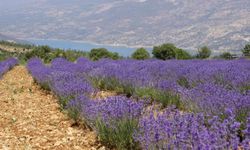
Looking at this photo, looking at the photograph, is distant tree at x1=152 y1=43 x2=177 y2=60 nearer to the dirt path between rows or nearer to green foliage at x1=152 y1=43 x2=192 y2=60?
green foliage at x1=152 y1=43 x2=192 y2=60

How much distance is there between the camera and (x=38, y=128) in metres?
5.70

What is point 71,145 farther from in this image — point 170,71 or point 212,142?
point 170,71

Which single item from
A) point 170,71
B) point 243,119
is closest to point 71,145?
point 243,119

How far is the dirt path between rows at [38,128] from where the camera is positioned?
4.84m

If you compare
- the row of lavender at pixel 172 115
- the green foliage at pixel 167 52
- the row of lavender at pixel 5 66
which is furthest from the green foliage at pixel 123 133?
the green foliage at pixel 167 52

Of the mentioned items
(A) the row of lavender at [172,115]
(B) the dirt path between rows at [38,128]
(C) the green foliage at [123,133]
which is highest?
(A) the row of lavender at [172,115]

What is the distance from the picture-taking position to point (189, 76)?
753cm

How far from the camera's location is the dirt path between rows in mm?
4844

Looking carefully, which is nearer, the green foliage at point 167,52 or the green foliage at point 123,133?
the green foliage at point 123,133

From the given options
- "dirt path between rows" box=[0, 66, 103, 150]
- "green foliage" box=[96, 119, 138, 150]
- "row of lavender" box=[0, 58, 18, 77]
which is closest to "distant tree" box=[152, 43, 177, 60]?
"row of lavender" box=[0, 58, 18, 77]

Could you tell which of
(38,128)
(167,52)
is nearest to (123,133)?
(38,128)

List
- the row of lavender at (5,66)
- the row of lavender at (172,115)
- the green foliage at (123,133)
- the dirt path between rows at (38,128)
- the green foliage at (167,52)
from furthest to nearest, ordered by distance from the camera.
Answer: the green foliage at (167,52)
the row of lavender at (5,66)
the dirt path between rows at (38,128)
the green foliage at (123,133)
the row of lavender at (172,115)

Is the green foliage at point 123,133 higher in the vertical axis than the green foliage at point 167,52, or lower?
lower

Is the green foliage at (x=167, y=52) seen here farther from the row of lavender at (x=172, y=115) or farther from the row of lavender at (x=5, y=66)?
the row of lavender at (x=172, y=115)
